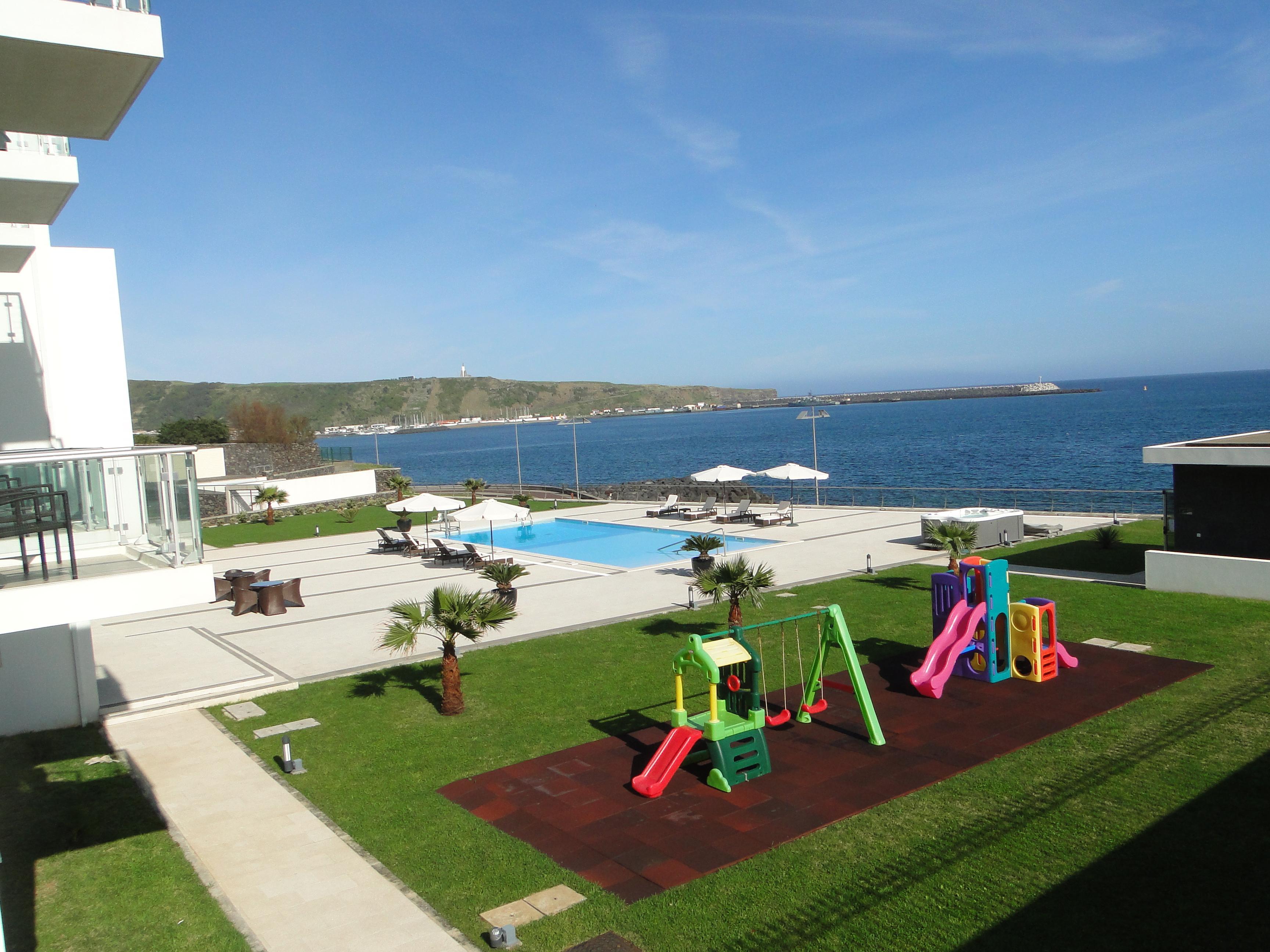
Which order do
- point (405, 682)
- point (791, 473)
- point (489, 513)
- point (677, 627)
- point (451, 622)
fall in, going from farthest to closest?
point (791, 473), point (489, 513), point (677, 627), point (405, 682), point (451, 622)

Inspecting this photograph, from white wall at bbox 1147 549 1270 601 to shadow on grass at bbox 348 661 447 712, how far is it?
44.1ft

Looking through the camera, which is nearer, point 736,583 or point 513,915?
point 513,915

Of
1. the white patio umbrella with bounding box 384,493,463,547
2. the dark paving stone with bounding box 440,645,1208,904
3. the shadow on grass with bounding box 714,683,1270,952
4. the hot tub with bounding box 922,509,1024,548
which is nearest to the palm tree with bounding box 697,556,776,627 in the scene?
the dark paving stone with bounding box 440,645,1208,904

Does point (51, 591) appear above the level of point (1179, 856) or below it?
above

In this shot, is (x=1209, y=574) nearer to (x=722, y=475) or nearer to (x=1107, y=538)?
(x=1107, y=538)

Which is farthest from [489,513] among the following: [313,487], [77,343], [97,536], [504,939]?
[313,487]

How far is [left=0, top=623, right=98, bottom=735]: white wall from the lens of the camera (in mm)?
11977

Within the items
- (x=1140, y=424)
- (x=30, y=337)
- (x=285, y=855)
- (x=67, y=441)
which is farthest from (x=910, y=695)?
(x=1140, y=424)

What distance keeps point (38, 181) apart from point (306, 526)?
1139 inches

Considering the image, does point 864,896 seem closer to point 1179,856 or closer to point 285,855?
point 1179,856

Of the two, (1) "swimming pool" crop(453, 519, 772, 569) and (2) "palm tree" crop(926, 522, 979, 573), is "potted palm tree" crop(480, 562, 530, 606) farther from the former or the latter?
(2) "palm tree" crop(926, 522, 979, 573)

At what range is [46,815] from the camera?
9336 millimetres

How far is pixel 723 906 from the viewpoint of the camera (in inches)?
271

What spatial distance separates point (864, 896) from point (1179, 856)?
2.74 metres
